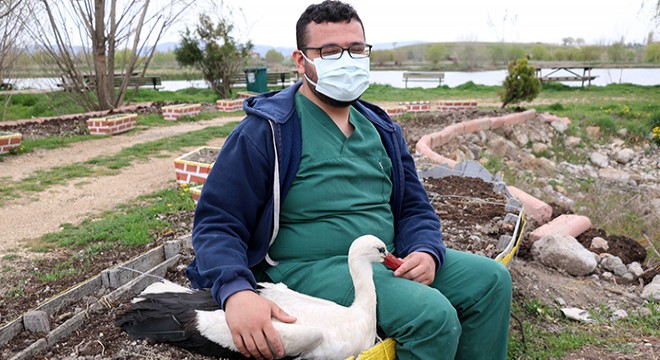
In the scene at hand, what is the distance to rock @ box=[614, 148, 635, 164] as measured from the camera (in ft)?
38.9

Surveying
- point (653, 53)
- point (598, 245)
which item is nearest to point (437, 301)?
point (598, 245)

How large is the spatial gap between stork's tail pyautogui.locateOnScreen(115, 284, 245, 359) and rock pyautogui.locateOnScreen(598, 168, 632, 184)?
9240 millimetres

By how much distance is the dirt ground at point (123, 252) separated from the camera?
2.97m


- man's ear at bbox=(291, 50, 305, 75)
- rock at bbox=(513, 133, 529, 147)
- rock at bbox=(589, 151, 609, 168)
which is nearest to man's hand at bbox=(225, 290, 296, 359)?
man's ear at bbox=(291, 50, 305, 75)

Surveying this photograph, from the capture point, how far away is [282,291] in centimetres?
218

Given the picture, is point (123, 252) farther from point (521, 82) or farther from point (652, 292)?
point (521, 82)

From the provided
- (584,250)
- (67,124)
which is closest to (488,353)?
(584,250)

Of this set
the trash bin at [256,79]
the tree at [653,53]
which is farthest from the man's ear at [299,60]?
the tree at [653,53]

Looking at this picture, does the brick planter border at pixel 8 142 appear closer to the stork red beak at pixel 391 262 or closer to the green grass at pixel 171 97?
the stork red beak at pixel 391 262

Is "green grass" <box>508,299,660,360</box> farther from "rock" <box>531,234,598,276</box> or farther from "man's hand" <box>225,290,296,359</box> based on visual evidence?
"man's hand" <box>225,290,296,359</box>

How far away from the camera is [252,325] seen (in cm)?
191

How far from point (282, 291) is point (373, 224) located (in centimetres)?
49

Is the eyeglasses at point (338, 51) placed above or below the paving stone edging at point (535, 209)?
above

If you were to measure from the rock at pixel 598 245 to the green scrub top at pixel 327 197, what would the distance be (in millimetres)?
3374
